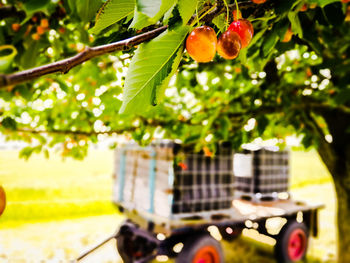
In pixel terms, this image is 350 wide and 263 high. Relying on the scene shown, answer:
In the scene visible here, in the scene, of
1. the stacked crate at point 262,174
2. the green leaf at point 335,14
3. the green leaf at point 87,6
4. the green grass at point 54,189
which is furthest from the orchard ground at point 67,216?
the green leaf at point 335,14

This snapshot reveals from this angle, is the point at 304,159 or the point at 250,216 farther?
the point at 304,159

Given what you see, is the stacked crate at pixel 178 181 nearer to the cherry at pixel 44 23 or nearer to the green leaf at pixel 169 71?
the cherry at pixel 44 23

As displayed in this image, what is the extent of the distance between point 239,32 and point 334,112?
298 centimetres

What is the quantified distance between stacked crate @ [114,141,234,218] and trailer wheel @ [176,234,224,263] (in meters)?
0.39

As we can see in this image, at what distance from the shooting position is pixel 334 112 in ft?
10.6

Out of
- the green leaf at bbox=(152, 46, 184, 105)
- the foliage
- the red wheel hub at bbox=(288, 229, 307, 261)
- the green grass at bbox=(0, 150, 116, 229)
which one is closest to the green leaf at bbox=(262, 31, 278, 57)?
the foliage

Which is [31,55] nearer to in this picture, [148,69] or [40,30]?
[40,30]

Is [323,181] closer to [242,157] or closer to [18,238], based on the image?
[242,157]

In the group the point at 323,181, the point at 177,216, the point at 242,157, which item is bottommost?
the point at 323,181

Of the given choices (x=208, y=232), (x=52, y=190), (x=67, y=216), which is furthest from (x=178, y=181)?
(x=52, y=190)

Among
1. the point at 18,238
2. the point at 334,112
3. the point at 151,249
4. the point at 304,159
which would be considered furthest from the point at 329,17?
the point at 304,159

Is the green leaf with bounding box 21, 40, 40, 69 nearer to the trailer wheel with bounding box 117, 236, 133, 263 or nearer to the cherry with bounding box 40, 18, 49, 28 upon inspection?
the cherry with bounding box 40, 18, 49, 28

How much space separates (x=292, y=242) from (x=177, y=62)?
5.77 m

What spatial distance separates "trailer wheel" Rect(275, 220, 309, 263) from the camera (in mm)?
5074
